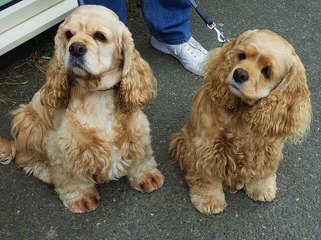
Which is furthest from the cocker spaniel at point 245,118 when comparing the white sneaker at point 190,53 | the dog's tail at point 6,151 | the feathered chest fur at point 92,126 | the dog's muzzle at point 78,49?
the dog's tail at point 6,151

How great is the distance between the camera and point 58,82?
2.33 m

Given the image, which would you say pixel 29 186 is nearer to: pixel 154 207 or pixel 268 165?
pixel 154 207

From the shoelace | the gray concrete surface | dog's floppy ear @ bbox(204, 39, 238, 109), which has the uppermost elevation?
dog's floppy ear @ bbox(204, 39, 238, 109)

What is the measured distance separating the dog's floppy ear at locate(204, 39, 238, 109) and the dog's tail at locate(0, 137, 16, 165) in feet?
4.16

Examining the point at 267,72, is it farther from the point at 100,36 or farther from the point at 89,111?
the point at 89,111

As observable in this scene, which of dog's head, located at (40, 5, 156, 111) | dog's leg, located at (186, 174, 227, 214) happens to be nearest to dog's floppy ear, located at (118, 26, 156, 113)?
dog's head, located at (40, 5, 156, 111)

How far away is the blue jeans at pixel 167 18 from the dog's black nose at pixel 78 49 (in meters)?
1.14

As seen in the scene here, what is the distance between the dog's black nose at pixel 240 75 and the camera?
2141 millimetres

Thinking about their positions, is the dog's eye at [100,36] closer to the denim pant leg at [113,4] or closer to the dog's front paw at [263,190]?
the denim pant leg at [113,4]

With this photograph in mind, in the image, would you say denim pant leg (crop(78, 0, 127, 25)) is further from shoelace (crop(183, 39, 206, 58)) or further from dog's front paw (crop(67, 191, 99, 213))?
dog's front paw (crop(67, 191, 99, 213))

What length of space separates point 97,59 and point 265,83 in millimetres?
761

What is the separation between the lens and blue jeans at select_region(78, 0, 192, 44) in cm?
335

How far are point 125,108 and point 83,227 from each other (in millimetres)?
765

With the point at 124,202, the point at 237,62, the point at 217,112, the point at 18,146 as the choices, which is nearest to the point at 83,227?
the point at 124,202
